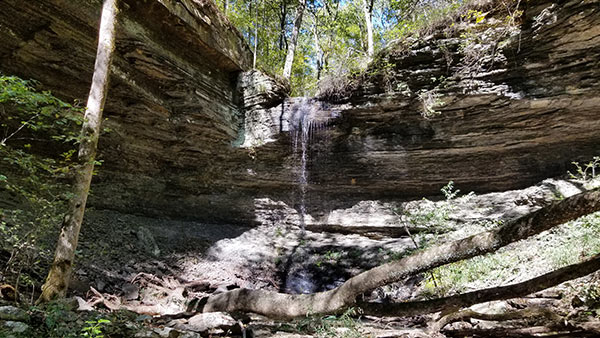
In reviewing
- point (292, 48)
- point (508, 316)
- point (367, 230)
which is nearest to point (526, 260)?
point (508, 316)

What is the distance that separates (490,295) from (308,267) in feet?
21.7

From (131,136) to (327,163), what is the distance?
5.77 metres

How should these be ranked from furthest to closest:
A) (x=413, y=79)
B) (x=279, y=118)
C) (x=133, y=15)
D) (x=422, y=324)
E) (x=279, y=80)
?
(x=279, y=80)
(x=279, y=118)
(x=413, y=79)
(x=133, y=15)
(x=422, y=324)

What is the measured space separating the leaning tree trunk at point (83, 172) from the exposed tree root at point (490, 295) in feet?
11.5

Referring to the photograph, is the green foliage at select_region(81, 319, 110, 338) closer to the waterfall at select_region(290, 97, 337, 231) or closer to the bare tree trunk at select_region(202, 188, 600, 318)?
the bare tree trunk at select_region(202, 188, 600, 318)

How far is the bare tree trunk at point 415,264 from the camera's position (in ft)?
7.24

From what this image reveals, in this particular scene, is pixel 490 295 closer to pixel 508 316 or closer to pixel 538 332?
pixel 538 332

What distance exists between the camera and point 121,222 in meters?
8.97

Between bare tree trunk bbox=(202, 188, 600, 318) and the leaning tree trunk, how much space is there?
2119mm

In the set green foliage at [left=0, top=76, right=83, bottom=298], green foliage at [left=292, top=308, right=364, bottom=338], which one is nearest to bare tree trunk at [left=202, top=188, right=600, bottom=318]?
green foliage at [left=292, top=308, right=364, bottom=338]

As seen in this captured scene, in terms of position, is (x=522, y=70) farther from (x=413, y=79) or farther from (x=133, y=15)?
(x=133, y=15)

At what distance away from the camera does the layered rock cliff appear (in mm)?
7301

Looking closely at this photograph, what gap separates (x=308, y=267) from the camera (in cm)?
899

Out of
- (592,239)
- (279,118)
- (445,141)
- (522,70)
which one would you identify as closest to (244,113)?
(279,118)
